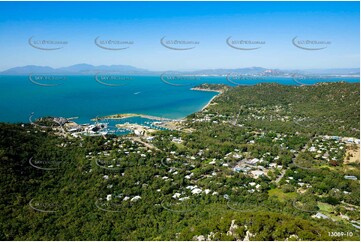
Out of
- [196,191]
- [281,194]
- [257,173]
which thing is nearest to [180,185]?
[196,191]

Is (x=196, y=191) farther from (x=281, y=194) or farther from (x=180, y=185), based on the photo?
(x=281, y=194)

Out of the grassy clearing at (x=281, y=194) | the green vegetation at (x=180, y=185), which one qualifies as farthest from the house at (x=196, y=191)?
the grassy clearing at (x=281, y=194)

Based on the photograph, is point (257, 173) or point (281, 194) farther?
point (257, 173)

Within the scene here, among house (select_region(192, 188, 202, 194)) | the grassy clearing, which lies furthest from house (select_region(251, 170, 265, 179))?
house (select_region(192, 188, 202, 194))

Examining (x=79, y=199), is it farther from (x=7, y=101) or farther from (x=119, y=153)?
(x=7, y=101)

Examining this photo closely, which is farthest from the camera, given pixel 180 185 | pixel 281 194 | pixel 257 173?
pixel 257 173

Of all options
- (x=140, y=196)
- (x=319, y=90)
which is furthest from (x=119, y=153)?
(x=319, y=90)

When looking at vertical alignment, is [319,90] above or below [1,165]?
above

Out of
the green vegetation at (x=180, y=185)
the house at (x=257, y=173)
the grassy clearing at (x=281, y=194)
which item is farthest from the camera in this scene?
the house at (x=257, y=173)

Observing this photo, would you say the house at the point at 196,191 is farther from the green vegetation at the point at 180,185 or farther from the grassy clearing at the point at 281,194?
the grassy clearing at the point at 281,194

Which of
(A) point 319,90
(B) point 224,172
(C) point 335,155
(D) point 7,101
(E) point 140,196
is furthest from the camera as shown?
(D) point 7,101

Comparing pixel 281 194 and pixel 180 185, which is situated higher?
pixel 180 185
